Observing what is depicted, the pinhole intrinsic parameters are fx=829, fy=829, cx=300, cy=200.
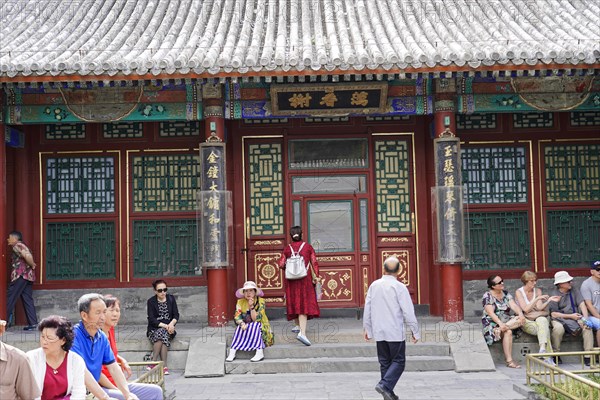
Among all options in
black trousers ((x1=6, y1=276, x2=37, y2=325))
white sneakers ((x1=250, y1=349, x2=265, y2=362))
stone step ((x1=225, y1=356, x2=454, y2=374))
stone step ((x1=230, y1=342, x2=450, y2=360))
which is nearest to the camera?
stone step ((x1=225, y1=356, x2=454, y2=374))

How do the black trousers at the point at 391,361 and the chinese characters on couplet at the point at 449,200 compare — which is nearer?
the black trousers at the point at 391,361

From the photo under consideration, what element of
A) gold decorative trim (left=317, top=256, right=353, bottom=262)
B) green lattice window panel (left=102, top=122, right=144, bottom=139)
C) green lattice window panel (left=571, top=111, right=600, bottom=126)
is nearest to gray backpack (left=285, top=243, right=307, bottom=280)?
gold decorative trim (left=317, top=256, right=353, bottom=262)

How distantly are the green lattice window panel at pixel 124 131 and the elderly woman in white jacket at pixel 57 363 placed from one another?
23.7 feet

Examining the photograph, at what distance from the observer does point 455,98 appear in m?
12.0

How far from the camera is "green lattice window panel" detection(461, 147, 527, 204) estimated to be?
13.0 m

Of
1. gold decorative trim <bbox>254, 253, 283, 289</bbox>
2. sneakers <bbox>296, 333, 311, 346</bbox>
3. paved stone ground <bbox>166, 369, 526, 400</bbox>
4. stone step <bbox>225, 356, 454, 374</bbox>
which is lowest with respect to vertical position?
paved stone ground <bbox>166, 369, 526, 400</bbox>

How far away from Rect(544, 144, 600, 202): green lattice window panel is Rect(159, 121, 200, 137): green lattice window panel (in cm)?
554

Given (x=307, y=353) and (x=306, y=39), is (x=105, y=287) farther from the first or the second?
(x=306, y=39)

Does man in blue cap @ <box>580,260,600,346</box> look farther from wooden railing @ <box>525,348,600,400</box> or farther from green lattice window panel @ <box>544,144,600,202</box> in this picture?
green lattice window panel @ <box>544,144,600,202</box>

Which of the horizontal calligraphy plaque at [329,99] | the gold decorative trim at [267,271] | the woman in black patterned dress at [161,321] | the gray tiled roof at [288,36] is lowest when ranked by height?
the woman in black patterned dress at [161,321]

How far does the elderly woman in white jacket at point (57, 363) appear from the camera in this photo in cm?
606

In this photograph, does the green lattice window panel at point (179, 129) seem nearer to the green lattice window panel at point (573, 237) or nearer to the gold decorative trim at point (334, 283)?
the gold decorative trim at point (334, 283)

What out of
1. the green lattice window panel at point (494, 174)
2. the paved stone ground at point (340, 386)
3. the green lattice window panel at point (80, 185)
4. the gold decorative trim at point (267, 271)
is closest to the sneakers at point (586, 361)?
the paved stone ground at point (340, 386)

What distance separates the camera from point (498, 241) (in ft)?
42.6
